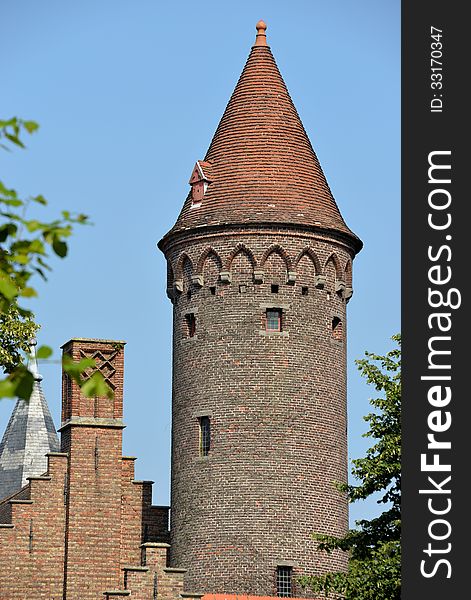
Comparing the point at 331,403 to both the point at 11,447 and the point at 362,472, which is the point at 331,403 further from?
the point at 11,447

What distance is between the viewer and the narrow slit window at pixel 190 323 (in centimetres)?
4884

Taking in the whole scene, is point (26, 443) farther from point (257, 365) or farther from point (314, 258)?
Answer: point (257, 365)

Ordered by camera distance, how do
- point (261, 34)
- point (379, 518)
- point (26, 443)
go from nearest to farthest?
point (379, 518) → point (261, 34) → point (26, 443)

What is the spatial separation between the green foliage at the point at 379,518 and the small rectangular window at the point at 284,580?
4394mm

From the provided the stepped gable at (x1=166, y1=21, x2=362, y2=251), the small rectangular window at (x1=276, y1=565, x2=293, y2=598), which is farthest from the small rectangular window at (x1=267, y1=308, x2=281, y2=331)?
the small rectangular window at (x1=276, y1=565, x2=293, y2=598)

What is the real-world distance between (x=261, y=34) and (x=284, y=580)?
50.5 feet

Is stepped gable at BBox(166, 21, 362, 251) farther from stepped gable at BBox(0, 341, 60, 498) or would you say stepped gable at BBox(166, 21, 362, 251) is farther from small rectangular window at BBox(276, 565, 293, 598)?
stepped gable at BBox(0, 341, 60, 498)

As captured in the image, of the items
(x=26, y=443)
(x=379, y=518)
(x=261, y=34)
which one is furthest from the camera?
(x=26, y=443)

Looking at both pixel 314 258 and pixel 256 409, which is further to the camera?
pixel 314 258

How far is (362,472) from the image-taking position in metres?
40.2

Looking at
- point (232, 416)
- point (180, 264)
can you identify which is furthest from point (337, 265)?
point (232, 416)

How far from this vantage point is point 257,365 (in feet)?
156

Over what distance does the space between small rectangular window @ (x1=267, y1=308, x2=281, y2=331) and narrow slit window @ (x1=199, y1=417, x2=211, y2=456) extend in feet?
9.29

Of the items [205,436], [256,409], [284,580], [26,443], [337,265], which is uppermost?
[337,265]
